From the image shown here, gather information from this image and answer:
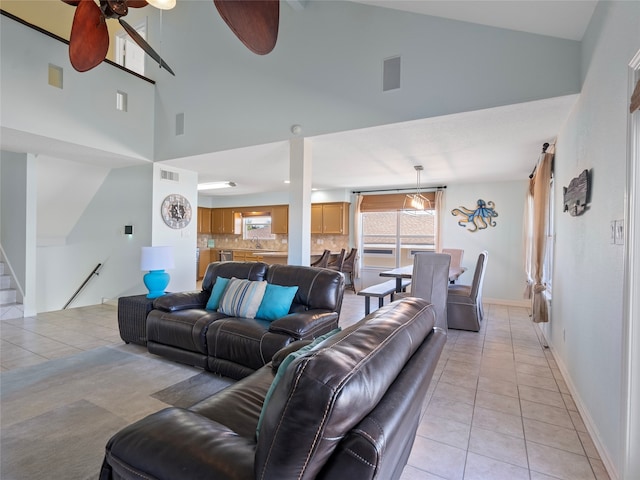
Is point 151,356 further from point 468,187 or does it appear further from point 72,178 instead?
point 468,187

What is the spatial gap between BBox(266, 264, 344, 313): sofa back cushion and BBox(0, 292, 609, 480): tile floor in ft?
3.76

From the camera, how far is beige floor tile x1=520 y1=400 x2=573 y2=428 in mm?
2219

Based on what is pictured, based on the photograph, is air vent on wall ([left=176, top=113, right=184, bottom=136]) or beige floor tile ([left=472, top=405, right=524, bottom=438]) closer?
beige floor tile ([left=472, top=405, right=524, bottom=438])

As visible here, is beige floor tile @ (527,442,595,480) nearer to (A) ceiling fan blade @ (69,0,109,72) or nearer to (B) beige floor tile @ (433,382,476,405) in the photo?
(B) beige floor tile @ (433,382,476,405)

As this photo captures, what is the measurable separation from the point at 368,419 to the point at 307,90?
3.79 m

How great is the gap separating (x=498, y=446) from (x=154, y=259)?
3.67m

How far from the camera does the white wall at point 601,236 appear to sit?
167cm

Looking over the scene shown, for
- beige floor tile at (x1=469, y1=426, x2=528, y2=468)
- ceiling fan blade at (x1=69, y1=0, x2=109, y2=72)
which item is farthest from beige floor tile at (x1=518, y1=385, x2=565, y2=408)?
ceiling fan blade at (x1=69, y1=0, x2=109, y2=72)

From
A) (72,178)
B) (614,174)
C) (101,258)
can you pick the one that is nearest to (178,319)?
(614,174)

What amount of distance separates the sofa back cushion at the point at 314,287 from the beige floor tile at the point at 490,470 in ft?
5.21

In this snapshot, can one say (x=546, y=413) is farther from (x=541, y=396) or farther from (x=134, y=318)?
(x=134, y=318)

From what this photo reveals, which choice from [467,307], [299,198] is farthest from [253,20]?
[467,307]

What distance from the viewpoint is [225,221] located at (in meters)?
9.55

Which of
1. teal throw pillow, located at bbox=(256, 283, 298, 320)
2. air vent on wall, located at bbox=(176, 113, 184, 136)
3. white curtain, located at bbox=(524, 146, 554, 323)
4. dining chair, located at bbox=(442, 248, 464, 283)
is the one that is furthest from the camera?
dining chair, located at bbox=(442, 248, 464, 283)
